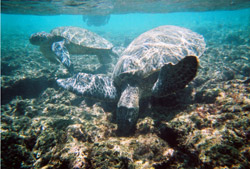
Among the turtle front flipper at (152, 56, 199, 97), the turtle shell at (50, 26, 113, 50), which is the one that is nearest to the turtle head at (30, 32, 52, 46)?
the turtle shell at (50, 26, 113, 50)

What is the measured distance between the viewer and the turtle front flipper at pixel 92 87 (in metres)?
3.90

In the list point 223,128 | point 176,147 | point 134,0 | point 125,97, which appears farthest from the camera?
point 134,0

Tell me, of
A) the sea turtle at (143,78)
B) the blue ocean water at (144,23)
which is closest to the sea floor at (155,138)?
the sea turtle at (143,78)

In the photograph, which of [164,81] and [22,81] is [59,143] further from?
[22,81]

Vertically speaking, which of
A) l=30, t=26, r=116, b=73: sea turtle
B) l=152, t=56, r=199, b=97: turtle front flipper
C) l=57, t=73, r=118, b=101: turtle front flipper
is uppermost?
l=152, t=56, r=199, b=97: turtle front flipper

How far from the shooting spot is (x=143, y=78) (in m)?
3.92

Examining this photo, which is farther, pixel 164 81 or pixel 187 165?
pixel 164 81

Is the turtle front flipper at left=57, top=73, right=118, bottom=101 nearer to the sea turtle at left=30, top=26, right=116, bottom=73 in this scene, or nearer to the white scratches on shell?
the white scratches on shell

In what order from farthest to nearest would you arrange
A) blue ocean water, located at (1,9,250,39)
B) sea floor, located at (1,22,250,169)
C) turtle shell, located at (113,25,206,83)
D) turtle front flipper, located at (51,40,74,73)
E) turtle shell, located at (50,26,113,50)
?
blue ocean water, located at (1,9,250,39) → turtle shell, located at (50,26,113,50) → turtle front flipper, located at (51,40,74,73) → turtle shell, located at (113,25,206,83) → sea floor, located at (1,22,250,169)

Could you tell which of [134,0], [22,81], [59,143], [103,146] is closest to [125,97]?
[103,146]

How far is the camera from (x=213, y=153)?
1618 millimetres

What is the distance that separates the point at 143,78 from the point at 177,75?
134 centimetres

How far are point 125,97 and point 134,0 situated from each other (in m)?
19.2

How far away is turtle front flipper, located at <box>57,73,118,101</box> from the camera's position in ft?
12.8
